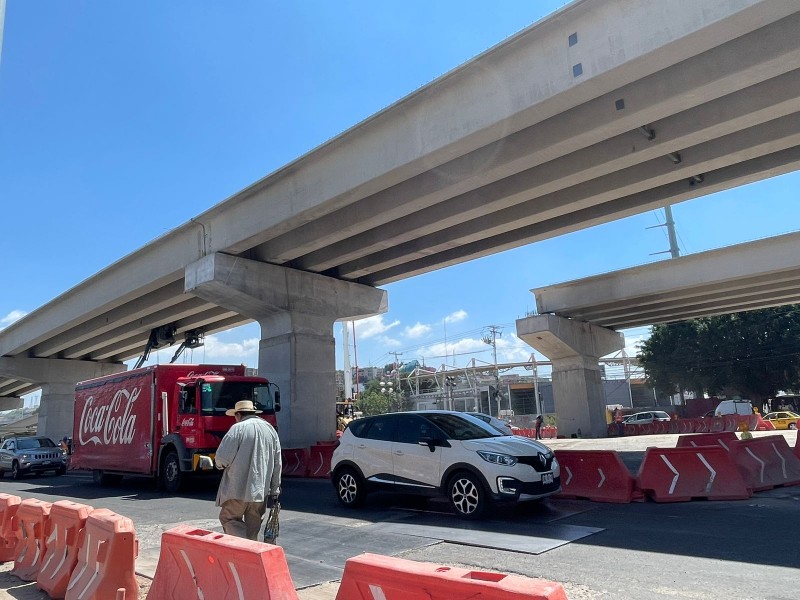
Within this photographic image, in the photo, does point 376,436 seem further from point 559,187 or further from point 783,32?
point 783,32

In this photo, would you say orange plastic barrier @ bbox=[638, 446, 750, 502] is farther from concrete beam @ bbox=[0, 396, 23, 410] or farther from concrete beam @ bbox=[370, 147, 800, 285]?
concrete beam @ bbox=[0, 396, 23, 410]

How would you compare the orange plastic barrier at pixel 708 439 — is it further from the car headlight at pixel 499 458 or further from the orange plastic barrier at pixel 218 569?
the orange plastic barrier at pixel 218 569

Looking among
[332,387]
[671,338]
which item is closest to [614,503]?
[332,387]

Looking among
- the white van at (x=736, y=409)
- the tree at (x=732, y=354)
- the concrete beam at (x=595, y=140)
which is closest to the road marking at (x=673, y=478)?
the concrete beam at (x=595, y=140)

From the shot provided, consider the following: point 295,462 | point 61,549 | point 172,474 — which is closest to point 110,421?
point 172,474

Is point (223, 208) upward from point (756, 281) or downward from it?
upward

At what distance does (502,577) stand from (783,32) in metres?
10.1

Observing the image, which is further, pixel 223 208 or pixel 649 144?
pixel 223 208

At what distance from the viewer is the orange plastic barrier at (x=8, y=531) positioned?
742 centimetres

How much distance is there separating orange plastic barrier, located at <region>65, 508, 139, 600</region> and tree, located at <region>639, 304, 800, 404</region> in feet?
166

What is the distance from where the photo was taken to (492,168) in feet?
43.5

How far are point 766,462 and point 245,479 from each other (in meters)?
10.1

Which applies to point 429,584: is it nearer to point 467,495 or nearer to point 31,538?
point 467,495

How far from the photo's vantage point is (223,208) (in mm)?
18969
